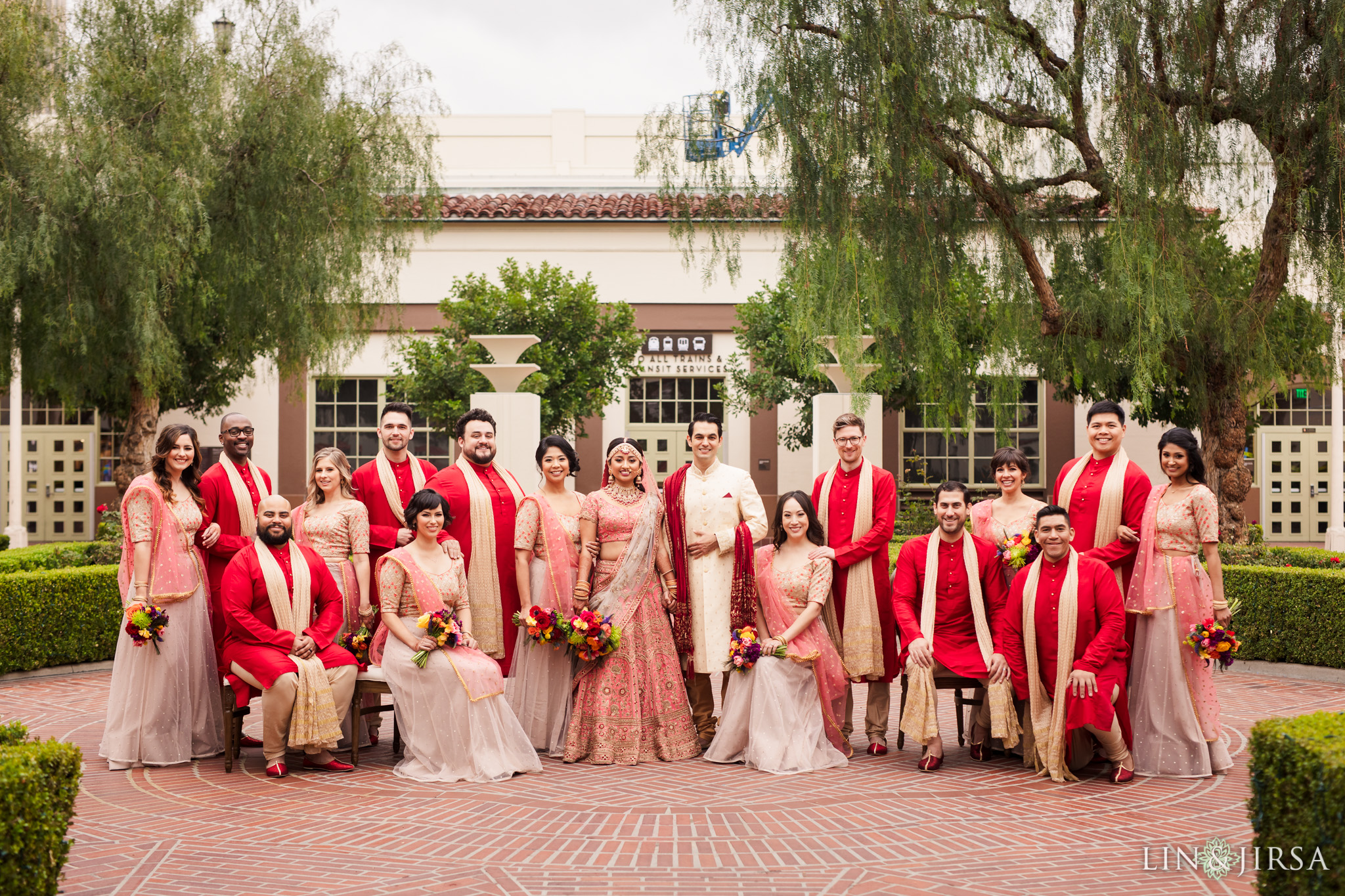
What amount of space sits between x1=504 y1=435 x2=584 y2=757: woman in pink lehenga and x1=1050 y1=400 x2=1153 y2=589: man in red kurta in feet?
9.83

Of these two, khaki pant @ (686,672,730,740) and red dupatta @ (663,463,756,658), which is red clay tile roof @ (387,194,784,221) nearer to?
red dupatta @ (663,463,756,658)

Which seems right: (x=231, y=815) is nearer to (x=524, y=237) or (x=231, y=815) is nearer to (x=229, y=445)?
(x=229, y=445)

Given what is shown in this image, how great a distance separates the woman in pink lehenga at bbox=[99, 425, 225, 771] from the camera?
6324mm

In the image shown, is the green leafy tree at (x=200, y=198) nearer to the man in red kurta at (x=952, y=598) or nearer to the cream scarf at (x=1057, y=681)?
the man in red kurta at (x=952, y=598)

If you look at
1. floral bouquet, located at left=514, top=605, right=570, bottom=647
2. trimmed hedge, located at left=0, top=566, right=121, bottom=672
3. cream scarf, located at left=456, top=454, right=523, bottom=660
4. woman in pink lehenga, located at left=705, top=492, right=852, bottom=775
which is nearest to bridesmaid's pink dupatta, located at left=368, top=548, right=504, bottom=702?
floral bouquet, located at left=514, top=605, right=570, bottom=647

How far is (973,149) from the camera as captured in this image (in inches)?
428

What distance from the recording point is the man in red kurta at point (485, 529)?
6.98 metres

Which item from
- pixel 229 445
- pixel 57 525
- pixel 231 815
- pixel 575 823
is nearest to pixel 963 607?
pixel 575 823

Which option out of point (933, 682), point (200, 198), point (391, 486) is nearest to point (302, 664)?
point (391, 486)

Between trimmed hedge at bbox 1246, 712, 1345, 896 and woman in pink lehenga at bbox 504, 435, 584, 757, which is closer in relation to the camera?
trimmed hedge at bbox 1246, 712, 1345, 896

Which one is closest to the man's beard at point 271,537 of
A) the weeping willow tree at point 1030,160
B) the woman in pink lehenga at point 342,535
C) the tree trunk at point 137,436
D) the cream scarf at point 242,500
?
the woman in pink lehenga at point 342,535

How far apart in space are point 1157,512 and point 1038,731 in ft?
4.68

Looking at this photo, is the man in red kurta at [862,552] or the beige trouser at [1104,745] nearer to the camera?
the beige trouser at [1104,745]

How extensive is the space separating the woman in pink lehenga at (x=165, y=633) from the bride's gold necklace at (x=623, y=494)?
92.0 inches
